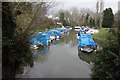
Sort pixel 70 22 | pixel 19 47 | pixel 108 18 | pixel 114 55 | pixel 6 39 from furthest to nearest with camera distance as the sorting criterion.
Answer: pixel 70 22 < pixel 108 18 < pixel 19 47 < pixel 6 39 < pixel 114 55

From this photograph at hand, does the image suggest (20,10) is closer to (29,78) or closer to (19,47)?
(19,47)

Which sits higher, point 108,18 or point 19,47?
point 108,18

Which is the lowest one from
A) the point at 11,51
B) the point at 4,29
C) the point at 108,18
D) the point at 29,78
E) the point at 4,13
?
the point at 29,78

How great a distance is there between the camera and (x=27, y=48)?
244 inches

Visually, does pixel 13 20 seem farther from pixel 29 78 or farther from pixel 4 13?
pixel 29 78

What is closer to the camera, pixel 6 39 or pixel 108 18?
pixel 6 39

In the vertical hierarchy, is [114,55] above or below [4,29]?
below

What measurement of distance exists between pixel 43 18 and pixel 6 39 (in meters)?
2.40

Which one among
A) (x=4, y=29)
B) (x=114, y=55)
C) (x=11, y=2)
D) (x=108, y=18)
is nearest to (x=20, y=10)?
(x=11, y=2)

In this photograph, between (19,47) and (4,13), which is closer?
(4,13)

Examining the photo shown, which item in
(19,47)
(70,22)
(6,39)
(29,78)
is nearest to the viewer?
(6,39)

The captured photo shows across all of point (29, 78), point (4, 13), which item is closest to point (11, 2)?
point (4, 13)

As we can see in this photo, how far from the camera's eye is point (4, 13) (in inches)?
213

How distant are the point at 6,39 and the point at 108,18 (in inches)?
1081
